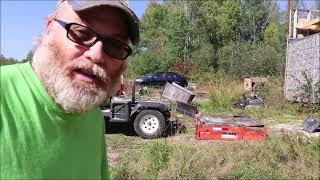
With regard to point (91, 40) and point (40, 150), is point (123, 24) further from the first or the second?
point (40, 150)

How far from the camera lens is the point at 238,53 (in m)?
47.3

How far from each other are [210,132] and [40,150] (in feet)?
32.6

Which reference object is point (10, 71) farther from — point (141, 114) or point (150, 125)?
point (141, 114)

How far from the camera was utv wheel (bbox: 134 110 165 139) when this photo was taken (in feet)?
39.5

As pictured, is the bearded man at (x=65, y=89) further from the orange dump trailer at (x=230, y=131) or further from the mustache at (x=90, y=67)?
the orange dump trailer at (x=230, y=131)

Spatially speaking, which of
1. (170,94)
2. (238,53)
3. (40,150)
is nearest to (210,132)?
(170,94)

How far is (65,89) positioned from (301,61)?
20.4m

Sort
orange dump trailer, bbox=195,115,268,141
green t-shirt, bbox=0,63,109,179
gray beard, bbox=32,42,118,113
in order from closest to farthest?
1. green t-shirt, bbox=0,63,109,179
2. gray beard, bbox=32,42,118,113
3. orange dump trailer, bbox=195,115,268,141

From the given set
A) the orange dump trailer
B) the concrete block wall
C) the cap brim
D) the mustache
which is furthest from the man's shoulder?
the concrete block wall

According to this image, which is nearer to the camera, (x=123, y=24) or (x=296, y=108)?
(x=123, y=24)

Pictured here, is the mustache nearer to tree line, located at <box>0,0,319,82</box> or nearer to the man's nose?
the man's nose

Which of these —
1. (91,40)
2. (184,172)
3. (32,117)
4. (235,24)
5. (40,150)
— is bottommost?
(184,172)

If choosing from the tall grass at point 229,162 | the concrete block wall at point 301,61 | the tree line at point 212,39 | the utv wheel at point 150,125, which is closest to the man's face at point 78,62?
the tall grass at point 229,162

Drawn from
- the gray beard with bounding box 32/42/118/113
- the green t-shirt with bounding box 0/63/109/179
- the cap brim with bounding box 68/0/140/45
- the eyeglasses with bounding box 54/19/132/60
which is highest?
the cap brim with bounding box 68/0/140/45
